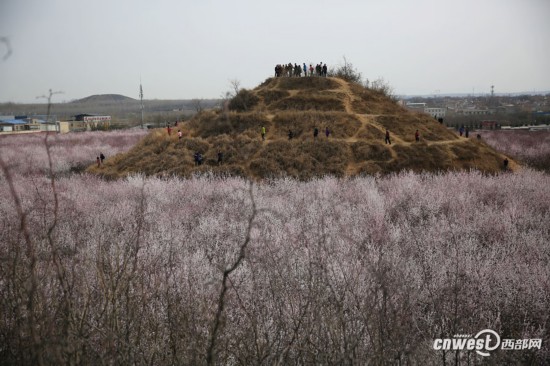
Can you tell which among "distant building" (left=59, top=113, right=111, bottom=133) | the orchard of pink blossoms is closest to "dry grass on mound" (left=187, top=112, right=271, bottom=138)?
the orchard of pink blossoms

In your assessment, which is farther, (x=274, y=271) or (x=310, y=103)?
(x=310, y=103)

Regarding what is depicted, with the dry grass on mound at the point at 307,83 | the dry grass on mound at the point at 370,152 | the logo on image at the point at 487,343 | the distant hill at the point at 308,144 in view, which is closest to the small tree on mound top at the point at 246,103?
the distant hill at the point at 308,144

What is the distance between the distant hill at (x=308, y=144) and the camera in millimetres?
19281

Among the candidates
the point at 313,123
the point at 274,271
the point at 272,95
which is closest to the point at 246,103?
the point at 272,95

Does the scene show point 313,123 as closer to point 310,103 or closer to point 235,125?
point 310,103

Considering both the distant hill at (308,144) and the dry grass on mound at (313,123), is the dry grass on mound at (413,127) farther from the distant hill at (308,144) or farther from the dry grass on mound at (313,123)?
the dry grass on mound at (313,123)

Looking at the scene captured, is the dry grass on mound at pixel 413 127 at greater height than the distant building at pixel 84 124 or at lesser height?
lesser

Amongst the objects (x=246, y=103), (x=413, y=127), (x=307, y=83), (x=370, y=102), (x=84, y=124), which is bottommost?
(x=413, y=127)

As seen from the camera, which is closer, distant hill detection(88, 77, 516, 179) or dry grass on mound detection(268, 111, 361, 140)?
distant hill detection(88, 77, 516, 179)

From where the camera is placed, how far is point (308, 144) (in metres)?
20.8

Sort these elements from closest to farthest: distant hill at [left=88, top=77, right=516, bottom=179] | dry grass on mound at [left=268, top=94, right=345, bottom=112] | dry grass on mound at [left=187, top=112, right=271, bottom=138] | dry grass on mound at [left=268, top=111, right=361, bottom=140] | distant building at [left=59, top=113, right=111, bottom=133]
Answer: distant hill at [left=88, top=77, right=516, bottom=179], dry grass on mound at [left=268, top=111, right=361, bottom=140], dry grass on mound at [left=187, top=112, right=271, bottom=138], dry grass on mound at [left=268, top=94, right=345, bottom=112], distant building at [left=59, top=113, right=111, bottom=133]

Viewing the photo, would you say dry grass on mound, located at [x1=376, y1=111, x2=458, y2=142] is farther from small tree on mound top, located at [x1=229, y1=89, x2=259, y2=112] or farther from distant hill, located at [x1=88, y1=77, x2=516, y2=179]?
small tree on mound top, located at [x1=229, y1=89, x2=259, y2=112]

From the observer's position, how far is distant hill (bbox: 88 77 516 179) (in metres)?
19.3

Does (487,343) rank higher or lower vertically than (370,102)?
lower
